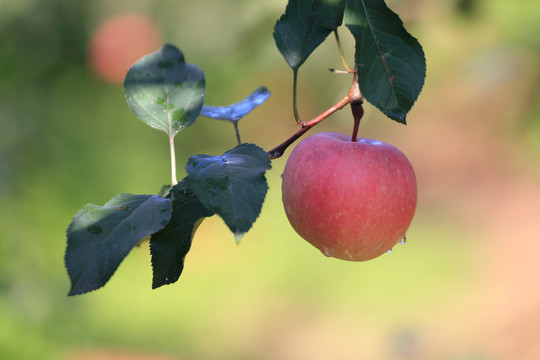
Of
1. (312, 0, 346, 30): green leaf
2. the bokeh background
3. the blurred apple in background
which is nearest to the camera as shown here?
(312, 0, 346, 30): green leaf

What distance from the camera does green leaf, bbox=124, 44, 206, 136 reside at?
598 millimetres

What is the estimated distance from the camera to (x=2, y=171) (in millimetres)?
2400

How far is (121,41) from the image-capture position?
2500mm

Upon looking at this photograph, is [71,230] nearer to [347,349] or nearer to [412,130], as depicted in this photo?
[347,349]

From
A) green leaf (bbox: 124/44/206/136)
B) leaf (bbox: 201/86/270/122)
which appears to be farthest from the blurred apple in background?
green leaf (bbox: 124/44/206/136)

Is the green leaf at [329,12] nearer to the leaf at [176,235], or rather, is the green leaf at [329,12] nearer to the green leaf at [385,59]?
the green leaf at [385,59]

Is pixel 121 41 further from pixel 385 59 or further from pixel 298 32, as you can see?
pixel 385 59

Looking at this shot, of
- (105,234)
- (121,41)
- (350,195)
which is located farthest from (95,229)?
(121,41)

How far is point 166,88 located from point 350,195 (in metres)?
0.23

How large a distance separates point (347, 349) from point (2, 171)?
1792 millimetres

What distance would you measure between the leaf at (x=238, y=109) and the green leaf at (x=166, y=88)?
87 millimetres

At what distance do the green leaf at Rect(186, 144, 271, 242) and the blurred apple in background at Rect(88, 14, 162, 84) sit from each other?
2079mm

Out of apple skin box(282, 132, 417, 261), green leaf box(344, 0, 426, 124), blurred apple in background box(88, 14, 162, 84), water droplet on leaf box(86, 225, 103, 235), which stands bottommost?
blurred apple in background box(88, 14, 162, 84)

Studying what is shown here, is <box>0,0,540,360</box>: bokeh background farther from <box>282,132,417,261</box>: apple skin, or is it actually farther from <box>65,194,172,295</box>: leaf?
<box>65,194,172,295</box>: leaf
